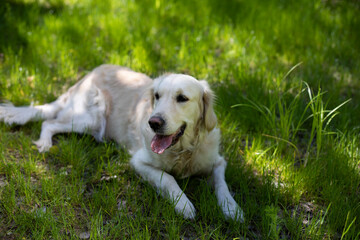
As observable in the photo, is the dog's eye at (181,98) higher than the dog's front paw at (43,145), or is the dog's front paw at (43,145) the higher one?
the dog's eye at (181,98)

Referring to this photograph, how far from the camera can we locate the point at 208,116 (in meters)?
2.76

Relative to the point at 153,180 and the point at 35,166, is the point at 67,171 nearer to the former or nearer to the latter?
the point at 35,166

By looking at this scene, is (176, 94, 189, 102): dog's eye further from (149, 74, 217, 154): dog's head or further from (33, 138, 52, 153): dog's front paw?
(33, 138, 52, 153): dog's front paw

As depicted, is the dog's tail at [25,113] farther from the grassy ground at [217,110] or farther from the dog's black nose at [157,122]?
the dog's black nose at [157,122]

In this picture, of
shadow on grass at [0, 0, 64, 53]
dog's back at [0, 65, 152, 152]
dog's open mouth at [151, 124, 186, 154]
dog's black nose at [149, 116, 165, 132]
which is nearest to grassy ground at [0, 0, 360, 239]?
shadow on grass at [0, 0, 64, 53]

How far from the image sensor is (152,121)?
8.02 feet

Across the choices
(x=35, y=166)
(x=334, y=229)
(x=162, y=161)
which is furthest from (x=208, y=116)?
(x=35, y=166)

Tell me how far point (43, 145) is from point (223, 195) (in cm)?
162

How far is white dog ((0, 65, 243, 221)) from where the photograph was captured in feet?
8.41

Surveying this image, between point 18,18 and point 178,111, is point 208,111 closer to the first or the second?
point 178,111

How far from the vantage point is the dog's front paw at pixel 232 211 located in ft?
7.85

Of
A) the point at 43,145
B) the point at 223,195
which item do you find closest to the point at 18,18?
the point at 43,145

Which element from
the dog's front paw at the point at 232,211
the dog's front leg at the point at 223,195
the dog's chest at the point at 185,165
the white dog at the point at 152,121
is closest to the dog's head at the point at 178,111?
the white dog at the point at 152,121

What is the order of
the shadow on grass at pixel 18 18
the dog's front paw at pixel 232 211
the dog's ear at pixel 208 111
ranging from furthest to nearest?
the shadow on grass at pixel 18 18 < the dog's ear at pixel 208 111 < the dog's front paw at pixel 232 211
